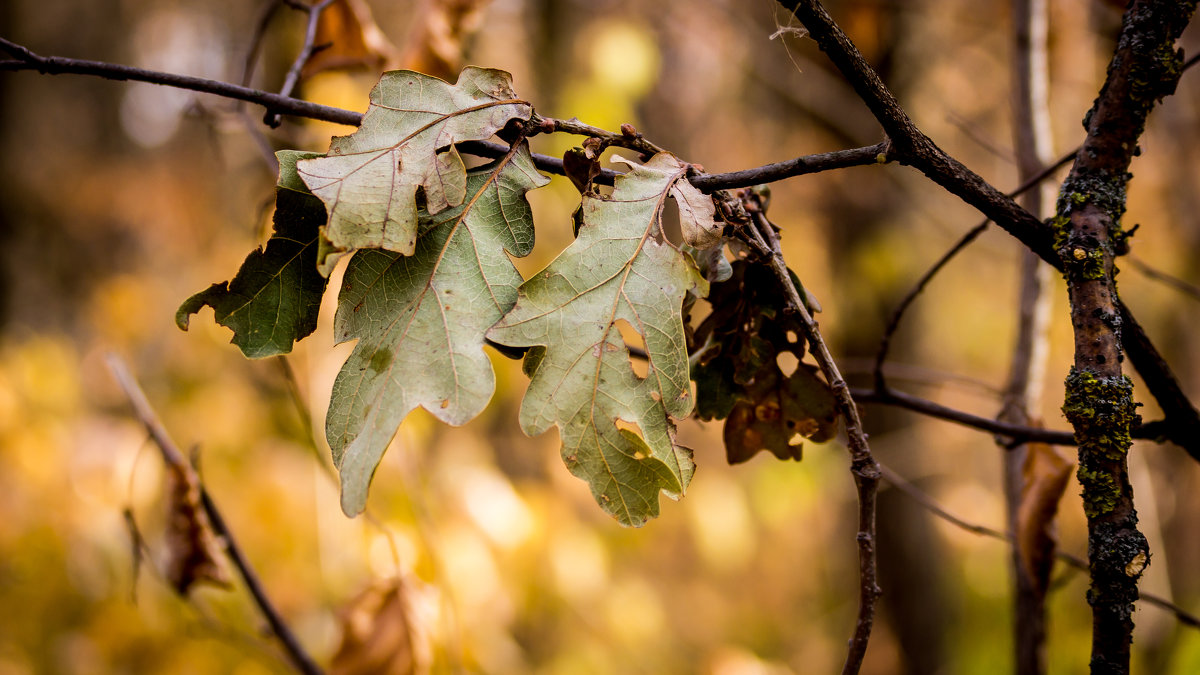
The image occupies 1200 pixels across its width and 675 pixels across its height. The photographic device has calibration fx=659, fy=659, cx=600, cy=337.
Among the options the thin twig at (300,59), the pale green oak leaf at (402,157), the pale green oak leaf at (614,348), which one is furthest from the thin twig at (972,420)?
the thin twig at (300,59)

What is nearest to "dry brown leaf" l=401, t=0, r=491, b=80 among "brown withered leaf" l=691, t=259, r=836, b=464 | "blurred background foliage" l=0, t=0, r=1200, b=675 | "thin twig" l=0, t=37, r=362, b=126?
"blurred background foliage" l=0, t=0, r=1200, b=675

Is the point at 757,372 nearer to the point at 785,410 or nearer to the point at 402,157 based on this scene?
the point at 785,410

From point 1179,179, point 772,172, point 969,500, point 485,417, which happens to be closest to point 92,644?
point 485,417

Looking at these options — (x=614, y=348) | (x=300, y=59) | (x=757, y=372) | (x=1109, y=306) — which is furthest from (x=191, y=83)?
(x=1109, y=306)

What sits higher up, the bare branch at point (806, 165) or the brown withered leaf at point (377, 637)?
the bare branch at point (806, 165)

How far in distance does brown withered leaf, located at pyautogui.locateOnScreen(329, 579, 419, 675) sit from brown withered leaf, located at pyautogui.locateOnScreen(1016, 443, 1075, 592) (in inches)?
29.1

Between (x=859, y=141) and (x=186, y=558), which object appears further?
(x=859, y=141)

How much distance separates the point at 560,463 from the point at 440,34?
5.84ft

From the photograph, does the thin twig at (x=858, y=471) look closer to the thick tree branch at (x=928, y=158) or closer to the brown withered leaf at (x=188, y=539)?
the thick tree branch at (x=928, y=158)

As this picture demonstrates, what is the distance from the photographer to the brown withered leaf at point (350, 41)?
95cm

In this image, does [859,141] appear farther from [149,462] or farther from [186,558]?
[149,462]

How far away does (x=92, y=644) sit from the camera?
8.20 ft

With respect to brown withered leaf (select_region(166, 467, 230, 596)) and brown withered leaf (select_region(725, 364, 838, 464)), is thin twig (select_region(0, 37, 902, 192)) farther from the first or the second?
brown withered leaf (select_region(166, 467, 230, 596))

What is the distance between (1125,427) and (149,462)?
9.13 ft
